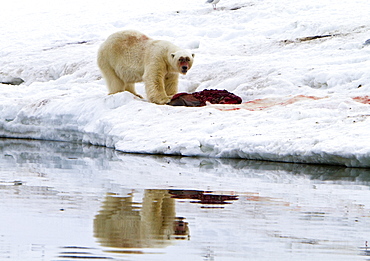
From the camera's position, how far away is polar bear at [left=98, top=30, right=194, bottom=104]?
1307cm

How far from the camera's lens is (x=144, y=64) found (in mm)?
13406

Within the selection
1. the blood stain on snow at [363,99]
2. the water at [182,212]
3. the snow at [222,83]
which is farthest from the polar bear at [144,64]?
the water at [182,212]

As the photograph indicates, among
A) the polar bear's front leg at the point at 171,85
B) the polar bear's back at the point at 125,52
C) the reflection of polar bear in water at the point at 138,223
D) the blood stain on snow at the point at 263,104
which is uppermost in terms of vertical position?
the polar bear's back at the point at 125,52

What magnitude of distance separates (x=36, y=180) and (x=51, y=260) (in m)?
3.70

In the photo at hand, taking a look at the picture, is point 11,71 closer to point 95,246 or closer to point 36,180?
point 36,180

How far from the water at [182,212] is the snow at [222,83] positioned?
0.97 m

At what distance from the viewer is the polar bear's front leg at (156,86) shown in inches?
515

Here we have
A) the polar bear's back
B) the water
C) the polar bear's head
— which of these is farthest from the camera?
the polar bear's back

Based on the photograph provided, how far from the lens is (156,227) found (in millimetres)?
4496

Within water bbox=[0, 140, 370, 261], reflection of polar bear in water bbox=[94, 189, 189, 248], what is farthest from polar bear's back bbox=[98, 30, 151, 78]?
reflection of polar bear in water bbox=[94, 189, 189, 248]

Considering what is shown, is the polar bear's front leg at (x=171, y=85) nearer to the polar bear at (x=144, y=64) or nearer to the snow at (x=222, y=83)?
the polar bear at (x=144, y=64)

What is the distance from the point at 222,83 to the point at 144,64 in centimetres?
314

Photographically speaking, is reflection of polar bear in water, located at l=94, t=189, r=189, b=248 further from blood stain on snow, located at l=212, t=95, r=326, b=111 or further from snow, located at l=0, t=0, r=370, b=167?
blood stain on snow, located at l=212, t=95, r=326, b=111

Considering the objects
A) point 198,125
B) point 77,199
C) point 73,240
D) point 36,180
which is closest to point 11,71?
point 198,125
